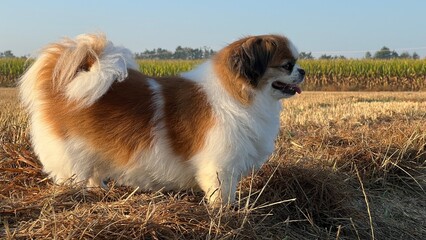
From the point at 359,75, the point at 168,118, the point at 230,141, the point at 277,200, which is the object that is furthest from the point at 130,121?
the point at 359,75

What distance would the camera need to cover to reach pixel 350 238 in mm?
3551

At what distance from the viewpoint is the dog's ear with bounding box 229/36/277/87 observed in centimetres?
338

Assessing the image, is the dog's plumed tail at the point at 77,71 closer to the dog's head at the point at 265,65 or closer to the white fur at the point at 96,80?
the white fur at the point at 96,80

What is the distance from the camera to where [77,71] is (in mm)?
3613

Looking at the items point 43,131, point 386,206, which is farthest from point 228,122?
point 386,206

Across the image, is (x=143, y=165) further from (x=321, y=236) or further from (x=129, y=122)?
(x=321, y=236)

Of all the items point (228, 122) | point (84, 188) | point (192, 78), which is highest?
point (192, 78)

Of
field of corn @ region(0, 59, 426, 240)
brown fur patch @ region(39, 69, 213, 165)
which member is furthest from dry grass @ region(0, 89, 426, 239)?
brown fur patch @ region(39, 69, 213, 165)

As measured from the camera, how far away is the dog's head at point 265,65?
134 inches

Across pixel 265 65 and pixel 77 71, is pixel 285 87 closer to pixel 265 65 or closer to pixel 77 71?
pixel 265 65

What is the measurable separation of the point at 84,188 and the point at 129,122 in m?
0.56

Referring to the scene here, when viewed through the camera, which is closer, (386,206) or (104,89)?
(104,89)

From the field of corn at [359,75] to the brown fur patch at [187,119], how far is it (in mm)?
23107

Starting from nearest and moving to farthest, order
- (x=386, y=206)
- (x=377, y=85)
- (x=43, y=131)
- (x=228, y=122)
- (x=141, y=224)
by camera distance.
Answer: (x=141, y=224)
(x=228, y=122)
(x=43, y=131)
(x=386, y=206)
(x=377, y=85)
